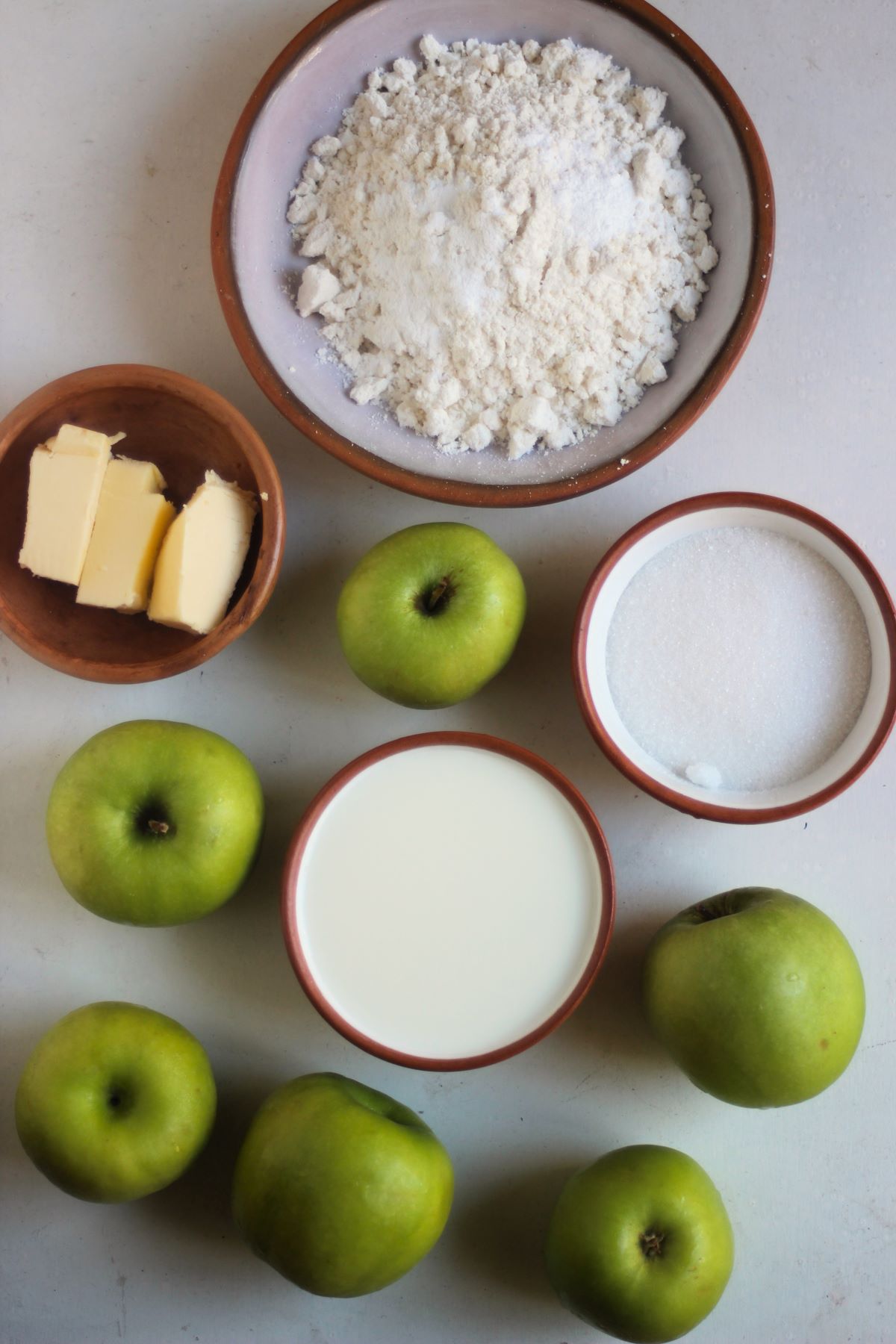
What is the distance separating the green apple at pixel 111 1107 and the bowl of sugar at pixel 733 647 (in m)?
0.42

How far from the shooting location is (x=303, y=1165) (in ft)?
2.43

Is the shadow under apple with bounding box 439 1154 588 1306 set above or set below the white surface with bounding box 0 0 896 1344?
below

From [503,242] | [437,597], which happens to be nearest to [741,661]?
[437,597]

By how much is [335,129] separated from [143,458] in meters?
0.32

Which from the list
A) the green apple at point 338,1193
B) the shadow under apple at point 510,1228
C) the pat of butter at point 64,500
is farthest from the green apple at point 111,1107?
the pat of butter at point 64,500

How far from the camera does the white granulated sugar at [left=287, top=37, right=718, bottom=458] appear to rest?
79 cm

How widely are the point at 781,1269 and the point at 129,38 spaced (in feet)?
4.02

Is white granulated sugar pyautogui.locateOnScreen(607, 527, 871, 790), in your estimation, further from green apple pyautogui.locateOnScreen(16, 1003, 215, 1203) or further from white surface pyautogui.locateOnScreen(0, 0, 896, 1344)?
green apple pyautogui.locateOnScreen(16, 1003, 215, 1203)

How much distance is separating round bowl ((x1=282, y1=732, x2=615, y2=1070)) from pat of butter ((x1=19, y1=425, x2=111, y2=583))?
0.29m

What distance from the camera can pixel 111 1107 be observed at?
773mm

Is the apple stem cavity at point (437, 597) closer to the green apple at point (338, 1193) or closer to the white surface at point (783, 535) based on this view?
the white surface at point (783, 535)

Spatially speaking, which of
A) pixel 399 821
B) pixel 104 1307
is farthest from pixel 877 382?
pixel 104 1307

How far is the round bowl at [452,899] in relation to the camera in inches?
32.2

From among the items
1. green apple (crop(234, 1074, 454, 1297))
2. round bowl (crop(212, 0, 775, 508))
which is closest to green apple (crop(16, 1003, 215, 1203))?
green apple (crop(234, 1074, 454, 1297))
